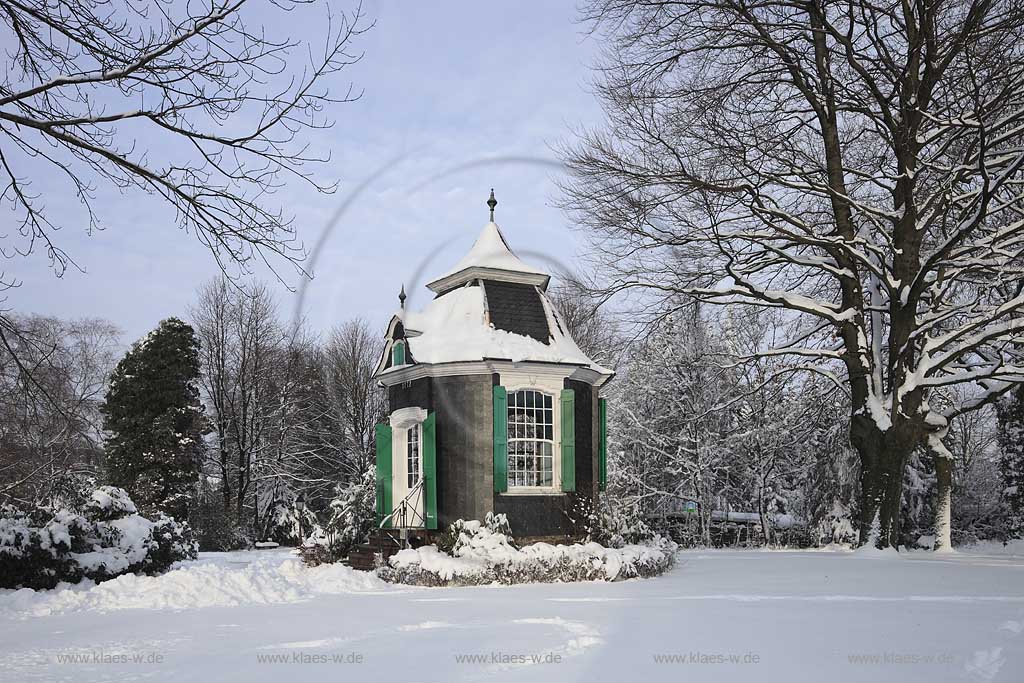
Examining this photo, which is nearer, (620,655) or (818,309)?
(620,655)

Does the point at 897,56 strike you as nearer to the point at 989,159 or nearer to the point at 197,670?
the point at 989,159

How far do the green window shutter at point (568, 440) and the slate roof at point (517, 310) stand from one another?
48.6 inches

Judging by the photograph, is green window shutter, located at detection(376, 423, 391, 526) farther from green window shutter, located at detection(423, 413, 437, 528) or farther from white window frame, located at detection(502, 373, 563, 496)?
white window frame, located at detection(502, 373, 563, 496)

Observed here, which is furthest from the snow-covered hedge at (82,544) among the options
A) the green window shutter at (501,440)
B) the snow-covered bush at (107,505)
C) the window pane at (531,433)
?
the window pane at (531,433)

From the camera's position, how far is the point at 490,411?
15039 millimetres

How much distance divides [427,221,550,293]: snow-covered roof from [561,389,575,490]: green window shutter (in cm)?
248

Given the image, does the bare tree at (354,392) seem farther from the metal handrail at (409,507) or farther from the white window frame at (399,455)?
the metal handrail at (409,507)

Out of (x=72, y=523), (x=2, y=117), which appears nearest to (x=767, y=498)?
(x=72, y=523)

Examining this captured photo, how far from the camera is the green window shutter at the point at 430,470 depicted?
15.1 meters

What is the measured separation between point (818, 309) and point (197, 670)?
12541 millimetres

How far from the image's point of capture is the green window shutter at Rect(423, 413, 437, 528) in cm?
1508

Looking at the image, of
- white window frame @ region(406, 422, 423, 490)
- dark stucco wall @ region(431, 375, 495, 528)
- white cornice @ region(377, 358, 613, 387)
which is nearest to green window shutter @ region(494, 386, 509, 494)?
dark stucco wall @ region(431, 375, 495, 528)

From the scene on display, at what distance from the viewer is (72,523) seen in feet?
41.8

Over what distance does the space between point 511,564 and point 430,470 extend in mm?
2489
